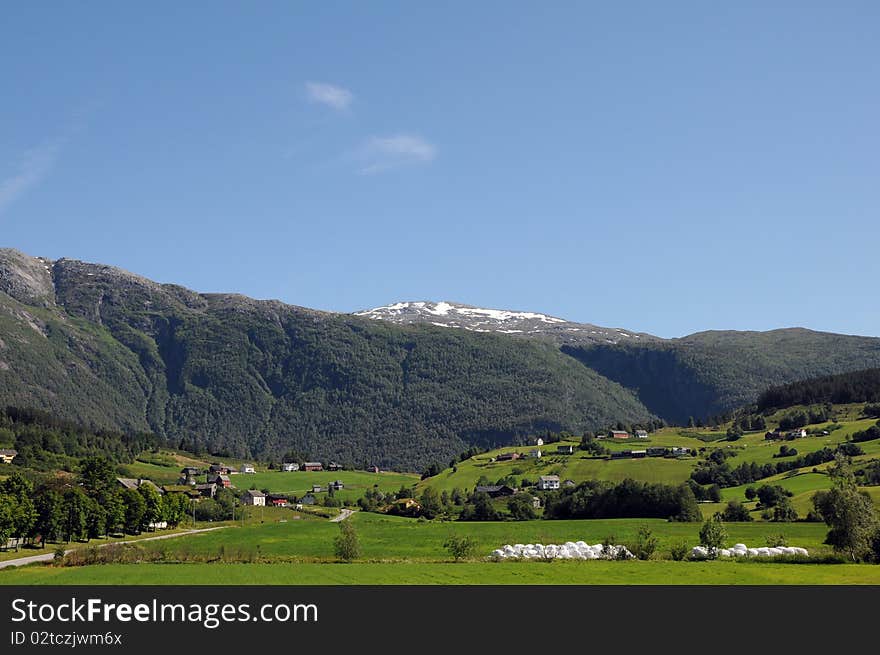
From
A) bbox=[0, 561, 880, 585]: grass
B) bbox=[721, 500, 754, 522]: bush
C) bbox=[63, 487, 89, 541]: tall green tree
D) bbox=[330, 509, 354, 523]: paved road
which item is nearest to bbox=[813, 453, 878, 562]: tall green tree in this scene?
bbox=[0, 561, 880, 585]: grass

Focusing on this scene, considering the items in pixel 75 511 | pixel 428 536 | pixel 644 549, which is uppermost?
pixel 75 511

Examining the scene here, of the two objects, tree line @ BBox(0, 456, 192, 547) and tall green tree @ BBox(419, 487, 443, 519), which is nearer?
tree line @ BBox(0, 456, 192, 547)

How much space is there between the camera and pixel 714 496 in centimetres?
16750

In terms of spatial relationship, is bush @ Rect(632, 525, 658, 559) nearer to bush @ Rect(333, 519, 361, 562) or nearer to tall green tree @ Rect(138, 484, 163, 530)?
bush @ Rect(333, 519, 361, 562)

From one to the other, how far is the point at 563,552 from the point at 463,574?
24918 mm

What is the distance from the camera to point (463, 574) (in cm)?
7050

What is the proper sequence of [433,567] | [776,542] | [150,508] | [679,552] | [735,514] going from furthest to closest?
[735,514]
[150,508]
[776,542]
[679,552]
[433,567]

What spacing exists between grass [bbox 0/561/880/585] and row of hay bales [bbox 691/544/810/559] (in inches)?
235

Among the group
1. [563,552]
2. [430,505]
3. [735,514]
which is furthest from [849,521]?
[430,505]

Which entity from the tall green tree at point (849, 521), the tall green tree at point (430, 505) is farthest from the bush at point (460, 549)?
the tall green tree at point (430, 505)

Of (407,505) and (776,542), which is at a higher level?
(776,542)

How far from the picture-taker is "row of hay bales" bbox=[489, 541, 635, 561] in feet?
293

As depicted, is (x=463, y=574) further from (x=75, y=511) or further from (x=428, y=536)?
(x=75, y=511)
